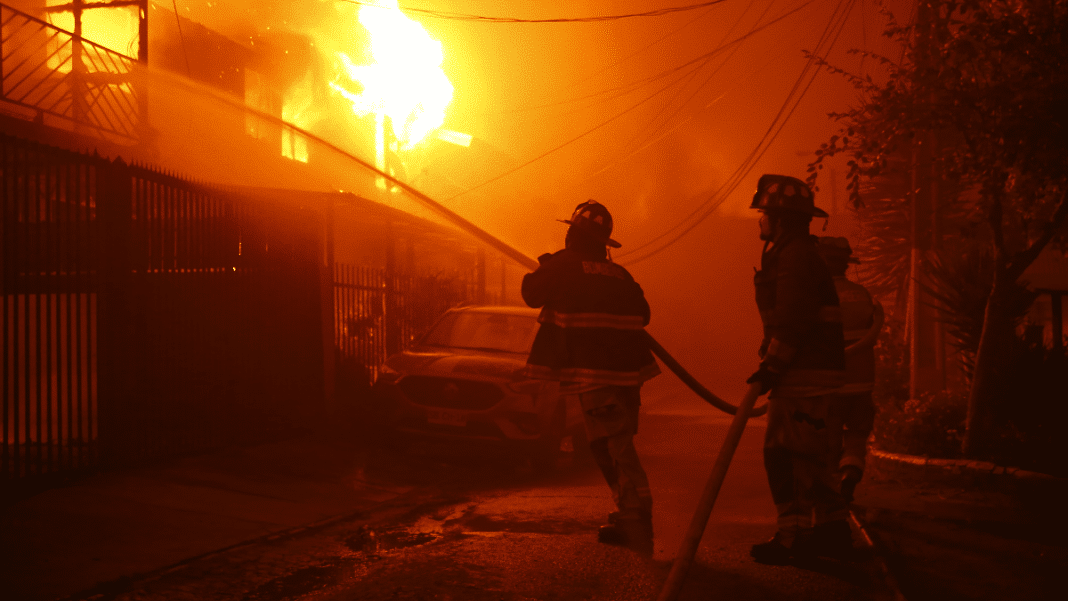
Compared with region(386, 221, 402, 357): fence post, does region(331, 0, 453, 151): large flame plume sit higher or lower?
higher

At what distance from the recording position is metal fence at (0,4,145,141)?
14758 mm

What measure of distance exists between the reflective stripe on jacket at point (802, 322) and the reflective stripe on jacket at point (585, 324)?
35.1 inches

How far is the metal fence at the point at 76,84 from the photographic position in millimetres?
14758

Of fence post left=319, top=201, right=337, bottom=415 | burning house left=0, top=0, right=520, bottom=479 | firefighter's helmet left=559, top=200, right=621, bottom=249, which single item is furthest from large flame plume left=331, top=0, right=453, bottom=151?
firefighter's helmet left=559, top=200, right=621, bottom=249

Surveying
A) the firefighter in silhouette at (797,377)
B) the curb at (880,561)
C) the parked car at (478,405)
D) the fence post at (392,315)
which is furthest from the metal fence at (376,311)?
the firefighter in silhouette at (797,377)

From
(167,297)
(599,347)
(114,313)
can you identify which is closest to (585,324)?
(599,347)

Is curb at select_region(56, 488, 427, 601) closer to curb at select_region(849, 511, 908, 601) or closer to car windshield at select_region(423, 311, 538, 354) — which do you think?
car windshield at select_region(423, 311, 538, 354)

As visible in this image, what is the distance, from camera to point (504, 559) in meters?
4.82

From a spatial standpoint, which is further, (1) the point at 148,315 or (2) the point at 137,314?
(1) the point at 148,315

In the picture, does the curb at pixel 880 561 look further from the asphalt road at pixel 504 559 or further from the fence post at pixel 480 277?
the fence post at pixel 480 277

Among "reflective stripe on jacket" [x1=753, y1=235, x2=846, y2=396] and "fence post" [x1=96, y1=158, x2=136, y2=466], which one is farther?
"fence post" [x1=96, y1=158, x2=136, y2=466]

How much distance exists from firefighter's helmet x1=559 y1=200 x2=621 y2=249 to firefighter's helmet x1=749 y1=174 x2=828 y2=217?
0.98m

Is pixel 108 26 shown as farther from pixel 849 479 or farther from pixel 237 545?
pixel 849 479

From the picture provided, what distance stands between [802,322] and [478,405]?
433cm
